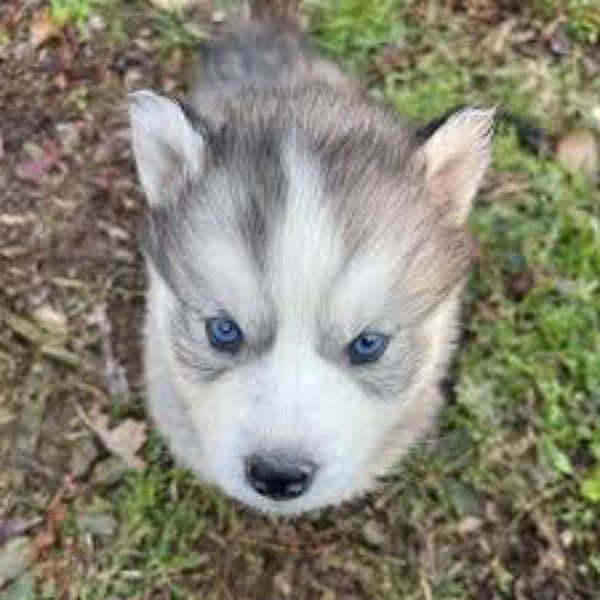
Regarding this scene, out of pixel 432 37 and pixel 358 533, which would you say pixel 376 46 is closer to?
pixel 432 37

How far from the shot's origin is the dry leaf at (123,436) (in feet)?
14.9

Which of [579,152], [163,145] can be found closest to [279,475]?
[163,145]

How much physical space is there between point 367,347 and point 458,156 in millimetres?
619

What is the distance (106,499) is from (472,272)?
5.27 ft

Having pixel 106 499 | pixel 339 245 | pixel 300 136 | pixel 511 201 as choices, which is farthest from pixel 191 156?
pixel 511 201

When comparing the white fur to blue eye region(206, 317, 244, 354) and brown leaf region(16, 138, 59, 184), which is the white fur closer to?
blue eye region(206, 317, 244, 354)

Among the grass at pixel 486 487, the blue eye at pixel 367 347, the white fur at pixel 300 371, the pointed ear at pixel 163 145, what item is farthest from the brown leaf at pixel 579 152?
the pointed ear at pixel 163 145

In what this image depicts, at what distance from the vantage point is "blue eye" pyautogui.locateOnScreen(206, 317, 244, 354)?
137 inches

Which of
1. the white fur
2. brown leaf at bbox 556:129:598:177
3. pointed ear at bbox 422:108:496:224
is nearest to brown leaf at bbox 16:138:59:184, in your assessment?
the white fur

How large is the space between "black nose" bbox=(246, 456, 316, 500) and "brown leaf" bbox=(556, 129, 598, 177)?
2.25 metres

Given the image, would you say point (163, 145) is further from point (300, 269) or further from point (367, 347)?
point (367, 347)

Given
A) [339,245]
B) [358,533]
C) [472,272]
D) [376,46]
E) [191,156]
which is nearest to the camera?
[339,245]

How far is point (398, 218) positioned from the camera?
3484mm

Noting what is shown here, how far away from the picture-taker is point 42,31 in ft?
17.0
